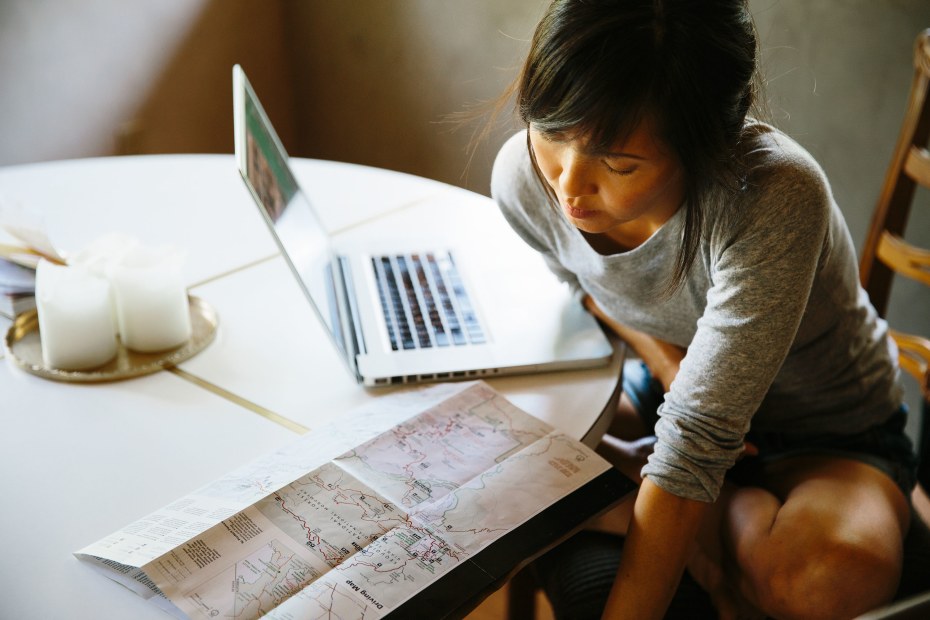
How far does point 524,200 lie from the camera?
1.19 meters

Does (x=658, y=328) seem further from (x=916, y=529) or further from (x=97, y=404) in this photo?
(x=97, y=404)

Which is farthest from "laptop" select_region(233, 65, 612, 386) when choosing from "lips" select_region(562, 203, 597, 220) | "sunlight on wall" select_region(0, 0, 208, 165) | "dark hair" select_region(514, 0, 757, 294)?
"sunlight on wall" select_region(0, 0, 208, 165)

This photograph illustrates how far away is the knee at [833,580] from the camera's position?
936 millimetres

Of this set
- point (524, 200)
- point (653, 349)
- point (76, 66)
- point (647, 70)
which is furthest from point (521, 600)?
point (76, 66)

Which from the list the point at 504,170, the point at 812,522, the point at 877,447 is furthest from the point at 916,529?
the point at 504,170

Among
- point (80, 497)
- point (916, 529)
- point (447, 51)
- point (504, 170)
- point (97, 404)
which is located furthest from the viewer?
point (447, 51)

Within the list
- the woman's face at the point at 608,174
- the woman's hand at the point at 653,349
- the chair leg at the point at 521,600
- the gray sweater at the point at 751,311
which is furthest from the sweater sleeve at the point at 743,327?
the chair leg at the point at 521,600

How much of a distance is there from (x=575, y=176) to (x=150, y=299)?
1.74 feet

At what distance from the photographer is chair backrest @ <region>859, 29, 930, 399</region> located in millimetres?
1394

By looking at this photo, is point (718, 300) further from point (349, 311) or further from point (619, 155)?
point (349, 311)

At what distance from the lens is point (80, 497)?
2.74ft

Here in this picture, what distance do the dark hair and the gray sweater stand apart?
101 mm

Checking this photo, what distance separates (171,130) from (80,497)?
1850mm

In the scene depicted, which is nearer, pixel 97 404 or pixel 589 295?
pixel 97 404
